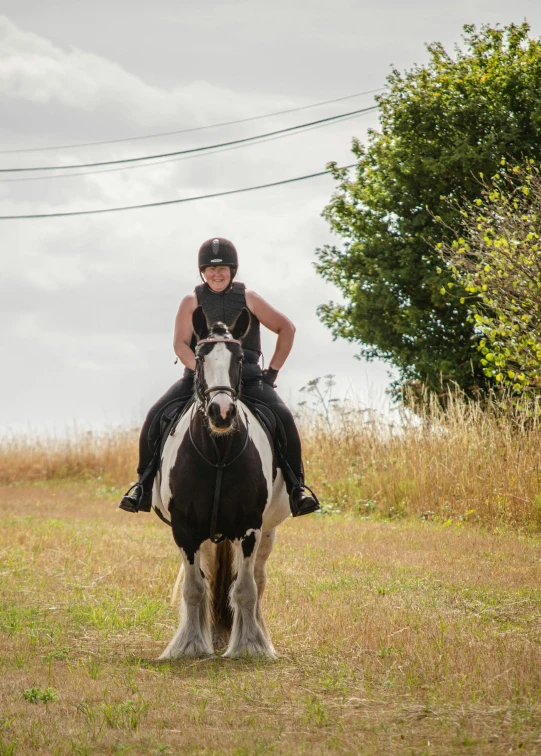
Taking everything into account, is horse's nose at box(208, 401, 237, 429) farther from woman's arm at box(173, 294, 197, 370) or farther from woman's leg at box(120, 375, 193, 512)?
woman's leg at box(120, 375, 193, 512)

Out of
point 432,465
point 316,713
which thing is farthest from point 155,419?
point 432,465

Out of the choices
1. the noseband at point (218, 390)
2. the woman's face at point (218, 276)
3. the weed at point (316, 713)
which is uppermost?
the woman's face at point (218, 276)

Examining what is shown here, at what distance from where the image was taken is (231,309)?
24.9 feet

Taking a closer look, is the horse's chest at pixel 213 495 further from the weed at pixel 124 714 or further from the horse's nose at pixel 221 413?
the weed at pixel 124 714

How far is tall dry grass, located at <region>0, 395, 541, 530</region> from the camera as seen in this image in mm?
16203

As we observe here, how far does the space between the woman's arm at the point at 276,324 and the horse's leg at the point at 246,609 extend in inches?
64.1

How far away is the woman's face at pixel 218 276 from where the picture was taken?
7.61m

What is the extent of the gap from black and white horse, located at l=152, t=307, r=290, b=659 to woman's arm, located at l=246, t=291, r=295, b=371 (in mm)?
543

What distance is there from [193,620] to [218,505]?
1031 mm

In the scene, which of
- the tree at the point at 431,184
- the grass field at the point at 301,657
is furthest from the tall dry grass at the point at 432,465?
the tree at the point at 431,184

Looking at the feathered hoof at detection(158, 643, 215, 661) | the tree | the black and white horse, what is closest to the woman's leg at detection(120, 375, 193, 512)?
the black and white horse

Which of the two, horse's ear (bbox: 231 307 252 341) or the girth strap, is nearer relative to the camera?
the girth strap

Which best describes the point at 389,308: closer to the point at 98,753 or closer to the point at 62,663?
the point at 62,663

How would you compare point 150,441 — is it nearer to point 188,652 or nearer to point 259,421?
point 259,421
